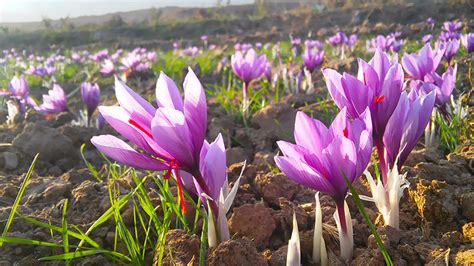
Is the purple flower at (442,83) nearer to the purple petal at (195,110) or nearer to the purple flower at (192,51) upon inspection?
the purple petal at (195,110)

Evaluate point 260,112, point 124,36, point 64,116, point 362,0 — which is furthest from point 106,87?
point 362,0

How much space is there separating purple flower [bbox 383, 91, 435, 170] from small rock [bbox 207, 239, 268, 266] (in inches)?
18.0

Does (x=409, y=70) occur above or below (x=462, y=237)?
above

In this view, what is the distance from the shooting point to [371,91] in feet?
3.88

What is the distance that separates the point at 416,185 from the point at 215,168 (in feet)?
2.30

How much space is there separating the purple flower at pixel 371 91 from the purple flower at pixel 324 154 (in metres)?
0.14

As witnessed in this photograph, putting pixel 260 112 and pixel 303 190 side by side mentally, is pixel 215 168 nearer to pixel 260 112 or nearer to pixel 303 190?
pixel 303 190

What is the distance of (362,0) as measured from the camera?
2483 centimetres

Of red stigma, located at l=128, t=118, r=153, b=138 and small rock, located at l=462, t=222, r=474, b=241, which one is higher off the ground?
red stigma, located at l=128, t=118, r=153, b=138

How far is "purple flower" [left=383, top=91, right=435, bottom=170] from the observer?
1.16m

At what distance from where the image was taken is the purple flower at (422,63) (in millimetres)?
1965

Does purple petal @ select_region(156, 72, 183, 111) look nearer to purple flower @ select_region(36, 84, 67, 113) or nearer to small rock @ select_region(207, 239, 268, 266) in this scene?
small rock @ select_region(207, 239, 268, 266)

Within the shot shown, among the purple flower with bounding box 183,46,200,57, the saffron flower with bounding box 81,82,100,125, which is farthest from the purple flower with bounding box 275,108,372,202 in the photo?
the purple flower with bounding box 183,46,200,57

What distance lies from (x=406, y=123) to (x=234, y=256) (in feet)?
1.83
